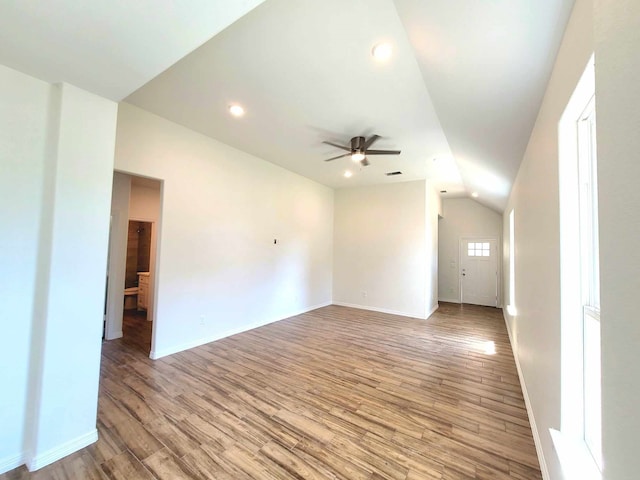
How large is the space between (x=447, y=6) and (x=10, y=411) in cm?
370

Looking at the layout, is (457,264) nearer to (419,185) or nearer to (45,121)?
(419,185)

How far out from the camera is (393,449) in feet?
6.45

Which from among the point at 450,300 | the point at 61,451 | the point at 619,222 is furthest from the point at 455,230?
the point at 61,451

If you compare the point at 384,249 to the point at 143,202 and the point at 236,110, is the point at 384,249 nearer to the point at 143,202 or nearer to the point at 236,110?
the point at 236,110

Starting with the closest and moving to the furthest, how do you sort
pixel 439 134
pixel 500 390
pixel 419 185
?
pixel 500 390
pixel 439 134
pixel 419 185

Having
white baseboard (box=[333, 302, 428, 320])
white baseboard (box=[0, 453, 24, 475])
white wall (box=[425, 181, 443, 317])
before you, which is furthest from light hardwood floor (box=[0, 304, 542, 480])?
white wall (box=[425, 181, 443, 317])

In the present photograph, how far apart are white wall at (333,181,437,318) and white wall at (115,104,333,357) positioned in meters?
1.39

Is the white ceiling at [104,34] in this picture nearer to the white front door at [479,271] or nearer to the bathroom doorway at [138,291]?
the bathroom doorway at [138,291]

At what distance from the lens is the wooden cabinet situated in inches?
217

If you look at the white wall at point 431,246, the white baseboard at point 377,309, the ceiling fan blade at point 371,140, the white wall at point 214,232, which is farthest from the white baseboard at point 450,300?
the ceiling fan blade at point 371,140

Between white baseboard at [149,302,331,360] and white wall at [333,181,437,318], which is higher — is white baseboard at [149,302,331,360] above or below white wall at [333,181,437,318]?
below

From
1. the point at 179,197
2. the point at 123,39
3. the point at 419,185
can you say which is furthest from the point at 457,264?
the point at 123,39

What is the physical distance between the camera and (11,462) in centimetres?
176

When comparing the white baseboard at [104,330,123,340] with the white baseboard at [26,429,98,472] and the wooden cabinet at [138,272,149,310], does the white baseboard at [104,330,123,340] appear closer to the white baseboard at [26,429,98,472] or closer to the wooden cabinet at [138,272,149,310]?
the wooden cabinet at [138,272,149,310]
